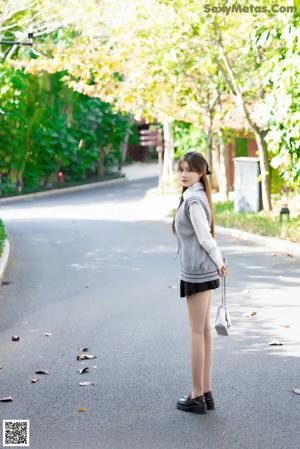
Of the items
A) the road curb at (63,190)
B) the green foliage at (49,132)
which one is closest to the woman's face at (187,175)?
the green foliage at (49,132)

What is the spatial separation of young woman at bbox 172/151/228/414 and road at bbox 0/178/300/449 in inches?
8.9

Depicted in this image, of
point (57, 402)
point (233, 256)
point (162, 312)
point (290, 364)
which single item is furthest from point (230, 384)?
point (233, 256)

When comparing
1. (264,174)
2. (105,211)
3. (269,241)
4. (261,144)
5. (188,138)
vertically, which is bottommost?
(105,211)

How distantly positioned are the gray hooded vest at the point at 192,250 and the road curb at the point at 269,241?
10.1 meters

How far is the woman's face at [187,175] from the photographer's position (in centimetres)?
676

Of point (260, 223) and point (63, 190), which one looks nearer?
point (260, 223)

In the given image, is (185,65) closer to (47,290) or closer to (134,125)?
(47,290)

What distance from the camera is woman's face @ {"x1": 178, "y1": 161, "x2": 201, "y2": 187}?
22.2 feet

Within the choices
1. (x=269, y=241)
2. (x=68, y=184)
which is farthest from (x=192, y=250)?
Answer: (x=68, y=184)

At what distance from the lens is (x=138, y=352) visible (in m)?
8.97

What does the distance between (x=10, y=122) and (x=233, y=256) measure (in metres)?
26.3

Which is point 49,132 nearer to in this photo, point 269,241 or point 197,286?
point 269,241

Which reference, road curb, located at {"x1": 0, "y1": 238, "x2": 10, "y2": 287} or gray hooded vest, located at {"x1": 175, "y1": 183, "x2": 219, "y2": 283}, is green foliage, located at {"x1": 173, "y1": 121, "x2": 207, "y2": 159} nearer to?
road curb, located at {"x1": 0, "y1": 238, "x2": 10, "y2": 287}

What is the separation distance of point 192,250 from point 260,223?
46.5 ft
